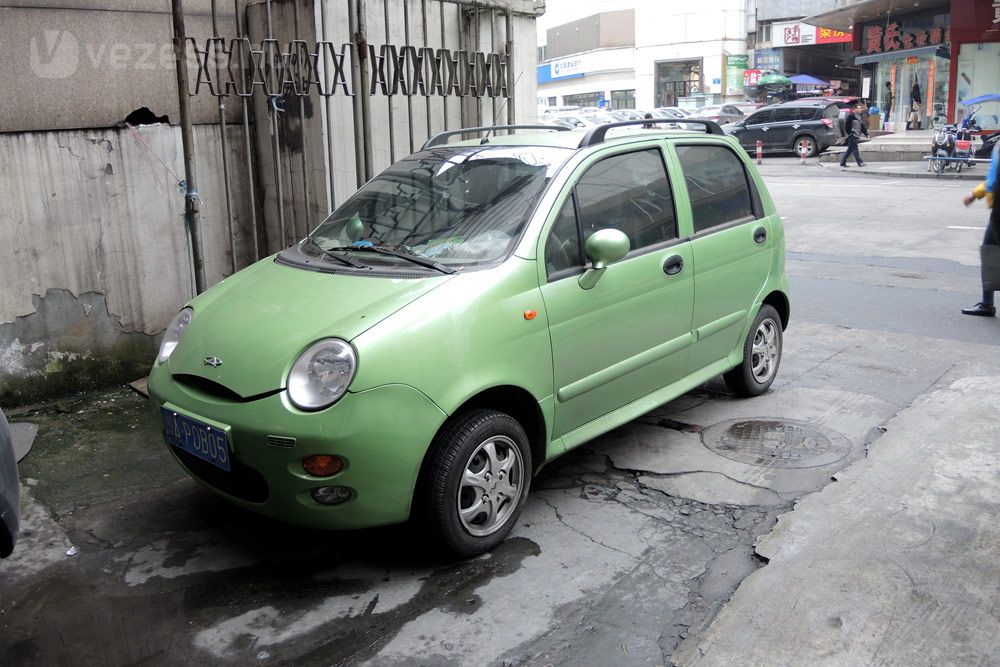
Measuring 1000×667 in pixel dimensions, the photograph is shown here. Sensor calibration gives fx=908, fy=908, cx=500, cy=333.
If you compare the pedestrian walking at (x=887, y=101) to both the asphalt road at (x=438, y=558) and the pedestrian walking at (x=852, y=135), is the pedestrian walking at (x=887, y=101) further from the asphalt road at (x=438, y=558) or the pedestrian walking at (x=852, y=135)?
the asphalt road at (x=438, y=558)

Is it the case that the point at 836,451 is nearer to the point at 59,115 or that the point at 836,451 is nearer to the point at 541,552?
the point at 541,552

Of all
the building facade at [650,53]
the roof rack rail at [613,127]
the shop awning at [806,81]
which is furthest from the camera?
the building facade at [650,53]

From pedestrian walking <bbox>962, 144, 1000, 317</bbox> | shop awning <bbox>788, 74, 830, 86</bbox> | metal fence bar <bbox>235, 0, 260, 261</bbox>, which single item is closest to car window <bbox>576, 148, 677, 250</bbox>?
metal fence bar <bbox>235, 0, 260, 261</bbox>

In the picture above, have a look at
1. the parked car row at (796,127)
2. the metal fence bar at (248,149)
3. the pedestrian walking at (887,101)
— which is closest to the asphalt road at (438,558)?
the metal fence bar at (248,149)

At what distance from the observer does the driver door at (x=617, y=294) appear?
4.13 metres

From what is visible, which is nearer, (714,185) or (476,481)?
(476,481)

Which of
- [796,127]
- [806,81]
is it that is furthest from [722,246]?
[806,81]

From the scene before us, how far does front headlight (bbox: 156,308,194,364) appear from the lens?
414 cm

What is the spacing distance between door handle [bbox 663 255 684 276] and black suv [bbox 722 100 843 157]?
23.4 metres

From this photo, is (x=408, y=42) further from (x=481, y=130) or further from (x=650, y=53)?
(x=650, y=53)

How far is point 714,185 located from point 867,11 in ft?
105

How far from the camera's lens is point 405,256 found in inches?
163

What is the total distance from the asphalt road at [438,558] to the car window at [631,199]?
4.03 feet

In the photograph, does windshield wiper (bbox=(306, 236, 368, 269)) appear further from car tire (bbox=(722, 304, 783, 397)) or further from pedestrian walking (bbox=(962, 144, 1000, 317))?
pedestrian walking (bbox=(962, 144, 1000, 317))
